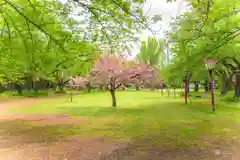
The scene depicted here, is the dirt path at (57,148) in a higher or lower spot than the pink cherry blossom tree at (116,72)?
lower

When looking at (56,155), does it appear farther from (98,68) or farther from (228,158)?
(98,68)

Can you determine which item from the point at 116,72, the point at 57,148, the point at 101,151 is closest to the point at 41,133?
the point at 57,148

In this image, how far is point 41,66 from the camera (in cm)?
994

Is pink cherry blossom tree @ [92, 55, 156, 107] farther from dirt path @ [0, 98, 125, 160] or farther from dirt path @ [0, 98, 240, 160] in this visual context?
dirt path @ [0, 98, 240, 160]

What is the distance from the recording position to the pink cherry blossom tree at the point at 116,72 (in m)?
21.8

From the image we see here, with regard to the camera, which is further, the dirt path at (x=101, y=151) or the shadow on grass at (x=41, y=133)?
the shadow on grass at (x=41, y=133)

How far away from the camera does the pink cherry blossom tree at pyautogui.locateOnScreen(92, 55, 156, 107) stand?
2180 centimetres

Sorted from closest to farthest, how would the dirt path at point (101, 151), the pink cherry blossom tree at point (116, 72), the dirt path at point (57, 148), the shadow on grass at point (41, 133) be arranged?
the dirt path at point (101, 151)
the dirt path at point (57, 148)
the shadow on grass at point (41, 133)
the pink cherry blossom tree at point (116, 72)

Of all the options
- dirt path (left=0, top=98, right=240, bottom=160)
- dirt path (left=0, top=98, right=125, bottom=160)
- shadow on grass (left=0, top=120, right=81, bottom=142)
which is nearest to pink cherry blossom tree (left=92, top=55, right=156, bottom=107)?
shadow on grass (left=0, top=120, right=81, bottom=142)

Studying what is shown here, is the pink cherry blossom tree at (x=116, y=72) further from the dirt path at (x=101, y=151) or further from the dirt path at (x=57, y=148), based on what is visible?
the dirt path at (x=101, y=151)

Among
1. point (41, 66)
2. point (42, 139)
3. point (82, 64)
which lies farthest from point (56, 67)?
point (42, 139)

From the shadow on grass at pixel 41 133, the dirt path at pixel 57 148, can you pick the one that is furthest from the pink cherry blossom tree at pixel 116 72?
the dirt path at pixel 57 148

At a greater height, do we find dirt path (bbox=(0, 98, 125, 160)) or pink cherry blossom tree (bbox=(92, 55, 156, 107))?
pink cherry blossom tree (bbox=(92, 55, 156, 107))

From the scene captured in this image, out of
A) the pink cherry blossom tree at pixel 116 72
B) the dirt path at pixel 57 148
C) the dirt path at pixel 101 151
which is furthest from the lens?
the pink cherry blossom tree at pixel 116 72
